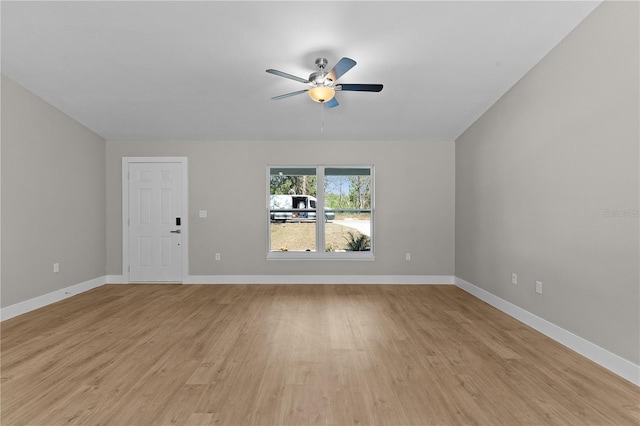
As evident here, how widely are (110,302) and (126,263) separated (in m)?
1.27

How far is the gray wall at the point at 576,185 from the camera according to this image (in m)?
2.40

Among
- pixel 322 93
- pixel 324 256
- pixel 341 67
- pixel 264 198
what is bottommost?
pixel 324 256

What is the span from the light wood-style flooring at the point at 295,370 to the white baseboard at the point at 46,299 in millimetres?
150

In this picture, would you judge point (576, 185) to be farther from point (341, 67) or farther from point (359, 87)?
point (341, 67)

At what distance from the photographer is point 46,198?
4.20 metres

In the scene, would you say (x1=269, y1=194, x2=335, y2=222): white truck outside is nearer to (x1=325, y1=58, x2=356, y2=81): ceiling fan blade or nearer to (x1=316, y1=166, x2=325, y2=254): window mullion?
(x1=316, y1=166, x2=325, y2=254): window mullion

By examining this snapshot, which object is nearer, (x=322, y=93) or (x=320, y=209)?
(x=322, y=93)

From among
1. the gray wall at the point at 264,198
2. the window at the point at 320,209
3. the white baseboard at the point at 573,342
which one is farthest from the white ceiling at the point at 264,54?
the white baseboard at the point at 573,342

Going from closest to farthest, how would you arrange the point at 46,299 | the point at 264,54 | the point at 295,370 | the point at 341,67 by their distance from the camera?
the point at 295,370 → the point at 341,67 → the point at 264,54 → the point at 46,299

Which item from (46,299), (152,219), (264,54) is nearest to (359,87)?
(264,54)

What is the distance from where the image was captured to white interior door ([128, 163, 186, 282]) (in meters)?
5.45

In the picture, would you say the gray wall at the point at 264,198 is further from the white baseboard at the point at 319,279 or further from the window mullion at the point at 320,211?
the window mullion at the point at 320,211

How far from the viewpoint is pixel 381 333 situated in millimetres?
3195

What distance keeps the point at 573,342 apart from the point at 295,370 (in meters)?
2.47
